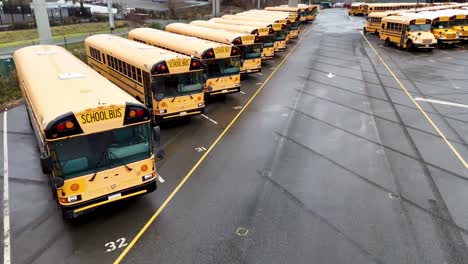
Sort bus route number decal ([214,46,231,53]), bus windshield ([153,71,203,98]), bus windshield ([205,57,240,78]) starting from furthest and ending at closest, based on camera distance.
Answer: bus windshield ([205,57,240,78]) < bus route number decal ([214,46,231,53]) < bus windshield ([153,71,203,98])

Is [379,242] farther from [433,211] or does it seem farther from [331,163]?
[331,163]

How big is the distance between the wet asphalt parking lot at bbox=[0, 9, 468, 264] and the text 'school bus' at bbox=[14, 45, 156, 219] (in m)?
1.03

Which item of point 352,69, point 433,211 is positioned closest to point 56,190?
point 433,211

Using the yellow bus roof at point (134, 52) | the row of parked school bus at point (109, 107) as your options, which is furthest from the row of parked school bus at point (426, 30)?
the yellow bus roof at point (134, 52)

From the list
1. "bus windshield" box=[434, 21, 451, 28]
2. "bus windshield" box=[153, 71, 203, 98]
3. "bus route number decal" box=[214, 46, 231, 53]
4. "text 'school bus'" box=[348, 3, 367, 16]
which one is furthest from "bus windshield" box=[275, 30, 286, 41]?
"text 'school bus'" box=[348, 3, 367, 16]

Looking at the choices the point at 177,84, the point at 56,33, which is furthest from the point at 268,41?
the point at 56,33

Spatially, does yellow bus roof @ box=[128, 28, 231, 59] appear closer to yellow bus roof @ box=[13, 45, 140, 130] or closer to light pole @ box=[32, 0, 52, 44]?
light pole @ box=[32, 0, 52, 44]

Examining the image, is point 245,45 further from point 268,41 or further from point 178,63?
point 178,63

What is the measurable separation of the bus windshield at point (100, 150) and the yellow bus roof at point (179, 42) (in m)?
9.17

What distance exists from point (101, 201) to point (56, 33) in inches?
1369

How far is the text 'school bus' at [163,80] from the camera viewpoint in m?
13.4

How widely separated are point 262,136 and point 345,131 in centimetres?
362

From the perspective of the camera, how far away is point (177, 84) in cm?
1402

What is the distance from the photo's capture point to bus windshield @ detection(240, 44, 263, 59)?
21766 millimetres
